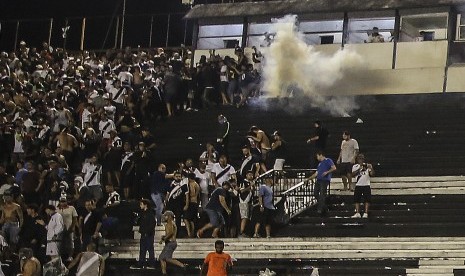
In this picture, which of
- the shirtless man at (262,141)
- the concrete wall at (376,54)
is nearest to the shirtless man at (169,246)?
the shirtless man at (262,141)

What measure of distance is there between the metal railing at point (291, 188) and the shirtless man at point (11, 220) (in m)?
5.03

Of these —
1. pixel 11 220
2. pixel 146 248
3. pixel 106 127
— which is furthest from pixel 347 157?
pixel 11 220

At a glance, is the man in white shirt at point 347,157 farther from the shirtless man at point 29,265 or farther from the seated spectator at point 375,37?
the seated spectator at point 375,37

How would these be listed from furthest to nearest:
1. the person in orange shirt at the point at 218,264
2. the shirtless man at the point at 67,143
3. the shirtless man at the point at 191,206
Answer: the shirtless man at the point at 67,143, the shirtless man at the point at 191,206, the person in orange shirt at the point at 218,264

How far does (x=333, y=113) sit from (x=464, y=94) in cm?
334

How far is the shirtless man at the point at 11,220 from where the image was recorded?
100 ft

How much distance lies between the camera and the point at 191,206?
100 ft

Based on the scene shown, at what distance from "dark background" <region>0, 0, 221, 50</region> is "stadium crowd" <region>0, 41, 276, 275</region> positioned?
22.3 feet

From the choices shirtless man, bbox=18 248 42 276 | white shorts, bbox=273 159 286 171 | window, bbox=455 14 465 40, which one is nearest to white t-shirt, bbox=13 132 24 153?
white shorts, bbox=273 159 286 171

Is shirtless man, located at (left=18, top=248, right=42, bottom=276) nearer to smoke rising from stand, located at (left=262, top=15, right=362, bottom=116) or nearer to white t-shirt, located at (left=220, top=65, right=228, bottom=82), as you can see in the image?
white t-shirt, located at (left=220, top=65, right=228, bottom=82)

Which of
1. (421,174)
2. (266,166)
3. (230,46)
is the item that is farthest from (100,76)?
(421,174)

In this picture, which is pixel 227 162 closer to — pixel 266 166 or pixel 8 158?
pixel 266 166

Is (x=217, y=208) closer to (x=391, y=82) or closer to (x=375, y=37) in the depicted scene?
(x=391, y=82)

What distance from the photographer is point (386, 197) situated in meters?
31.2
